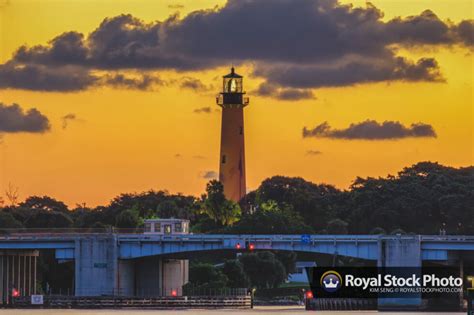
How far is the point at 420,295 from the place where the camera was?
16912cm

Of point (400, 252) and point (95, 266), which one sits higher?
point (400, 252)

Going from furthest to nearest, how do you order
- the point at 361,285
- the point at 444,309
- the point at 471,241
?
1. the point at 471,241
2. the point at 444,309
3. the point at 361,285

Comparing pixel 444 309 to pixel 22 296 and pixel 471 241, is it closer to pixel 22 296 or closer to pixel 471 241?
pixel 471 241

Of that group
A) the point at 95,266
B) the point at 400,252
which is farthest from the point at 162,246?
the point at 400,252

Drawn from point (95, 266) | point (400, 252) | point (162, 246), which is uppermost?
point (162, 246)

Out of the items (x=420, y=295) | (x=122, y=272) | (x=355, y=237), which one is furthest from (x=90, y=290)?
(x=420, y=295)

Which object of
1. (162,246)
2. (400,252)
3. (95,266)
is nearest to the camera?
(400,252)

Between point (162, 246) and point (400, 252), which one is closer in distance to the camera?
point (400, 252)

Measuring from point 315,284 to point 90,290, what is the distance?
105 feet

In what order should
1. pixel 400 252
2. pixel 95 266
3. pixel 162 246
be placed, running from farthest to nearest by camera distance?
pixel 162 246, pixel 95 266, pixel 400 252

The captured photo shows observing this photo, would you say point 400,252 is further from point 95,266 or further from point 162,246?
point 95,266

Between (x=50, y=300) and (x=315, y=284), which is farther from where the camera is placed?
(x=50, y=300)

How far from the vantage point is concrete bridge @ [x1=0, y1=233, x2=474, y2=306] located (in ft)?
621

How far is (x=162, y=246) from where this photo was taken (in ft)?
648
